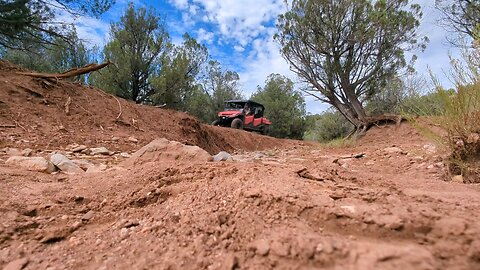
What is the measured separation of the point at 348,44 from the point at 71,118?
920cm

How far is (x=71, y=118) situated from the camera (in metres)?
4.86

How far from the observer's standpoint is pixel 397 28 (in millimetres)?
9586

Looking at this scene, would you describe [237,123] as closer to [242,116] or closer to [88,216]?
[242,116]

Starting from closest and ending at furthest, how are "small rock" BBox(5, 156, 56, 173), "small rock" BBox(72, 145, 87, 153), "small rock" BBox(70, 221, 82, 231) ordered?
"small rock" BBox(70, 221, 82, 231), "small rock" BBox(5, 156, 56, 173), "small rock" BBox(72, 145, 87, 153)

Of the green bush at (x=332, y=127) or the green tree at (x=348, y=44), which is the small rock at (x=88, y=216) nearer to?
the green tree at (x=348, y=44)

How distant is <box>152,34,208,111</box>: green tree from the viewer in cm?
1330

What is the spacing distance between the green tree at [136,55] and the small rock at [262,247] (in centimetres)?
1345

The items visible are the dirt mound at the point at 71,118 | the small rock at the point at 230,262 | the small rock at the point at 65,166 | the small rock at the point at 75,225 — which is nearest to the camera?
the small rock at the point at 230,262

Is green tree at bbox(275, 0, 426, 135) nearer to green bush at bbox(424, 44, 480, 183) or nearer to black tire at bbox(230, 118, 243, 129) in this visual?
black tire at bbox(230, 118, 243, 129)

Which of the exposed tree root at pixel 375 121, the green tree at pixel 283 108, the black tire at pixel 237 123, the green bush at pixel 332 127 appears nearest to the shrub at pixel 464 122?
the exposed tree root at pixel 375 121

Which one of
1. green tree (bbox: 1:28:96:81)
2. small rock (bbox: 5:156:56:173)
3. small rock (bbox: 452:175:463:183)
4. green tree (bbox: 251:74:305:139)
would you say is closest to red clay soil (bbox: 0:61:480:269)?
small rock (bbox: 5:156:56:173)

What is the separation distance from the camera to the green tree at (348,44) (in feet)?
30.9

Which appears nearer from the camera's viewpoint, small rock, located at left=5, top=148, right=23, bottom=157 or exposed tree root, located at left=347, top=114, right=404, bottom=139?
small rock, located at left=5, top=148, right=23, bottom=157

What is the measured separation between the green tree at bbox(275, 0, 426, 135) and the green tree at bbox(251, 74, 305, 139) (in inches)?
385
